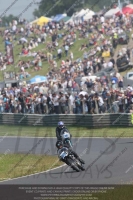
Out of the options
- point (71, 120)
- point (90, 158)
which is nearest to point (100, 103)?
point (71, 120)

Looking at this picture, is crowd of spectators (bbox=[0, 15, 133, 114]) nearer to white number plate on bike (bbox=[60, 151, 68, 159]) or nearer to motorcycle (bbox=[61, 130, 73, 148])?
motorcycle (bbox=[61, 130, 73, 148])

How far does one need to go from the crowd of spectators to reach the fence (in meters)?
0.78

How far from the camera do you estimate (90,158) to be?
21422 millimetres

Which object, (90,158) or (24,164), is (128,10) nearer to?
(90,158)

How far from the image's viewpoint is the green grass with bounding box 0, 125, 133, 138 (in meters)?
27.7

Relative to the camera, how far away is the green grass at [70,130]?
90.8 ft

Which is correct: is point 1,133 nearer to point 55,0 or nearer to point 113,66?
point 113,66

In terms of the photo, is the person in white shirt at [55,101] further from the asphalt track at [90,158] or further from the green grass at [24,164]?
the green grass at [24,164]

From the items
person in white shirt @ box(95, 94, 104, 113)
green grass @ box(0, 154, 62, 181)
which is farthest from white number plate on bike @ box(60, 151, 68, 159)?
person in white shirt @ box(95, 94, 104, 113)

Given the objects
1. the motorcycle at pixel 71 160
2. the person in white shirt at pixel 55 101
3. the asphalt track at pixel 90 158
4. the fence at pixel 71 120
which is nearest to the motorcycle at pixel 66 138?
the motorcycle at pixel 71 160

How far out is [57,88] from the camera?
120 feet

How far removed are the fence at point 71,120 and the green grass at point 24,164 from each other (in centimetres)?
563

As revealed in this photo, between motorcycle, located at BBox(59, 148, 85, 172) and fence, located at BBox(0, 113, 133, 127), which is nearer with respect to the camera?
motorcycle, located at BBox(59, 148, 85, 172)

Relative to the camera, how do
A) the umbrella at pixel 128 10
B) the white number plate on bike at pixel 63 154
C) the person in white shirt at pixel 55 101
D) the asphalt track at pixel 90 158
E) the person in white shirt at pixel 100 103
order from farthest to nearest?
1. the umbrella at pixel 128 10
2. the person in white shirt at pixel 55 101
3. the person in white shirt at pixel 100 103
4. the white number plate on bike at pixel 63 154
5. the asphalt track at pixel 90 158
